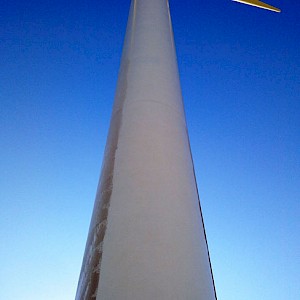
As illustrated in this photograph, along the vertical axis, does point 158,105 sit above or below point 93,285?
above

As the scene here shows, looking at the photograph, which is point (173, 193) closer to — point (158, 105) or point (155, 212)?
point (155, 212)

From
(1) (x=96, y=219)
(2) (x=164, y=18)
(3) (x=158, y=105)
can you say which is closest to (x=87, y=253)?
(1) (x=96, y=219)

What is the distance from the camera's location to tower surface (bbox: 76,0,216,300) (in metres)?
2.58

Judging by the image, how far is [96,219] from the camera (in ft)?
10.9

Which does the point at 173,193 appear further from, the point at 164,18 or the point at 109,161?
the point at 164,18

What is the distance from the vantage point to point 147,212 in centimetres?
298

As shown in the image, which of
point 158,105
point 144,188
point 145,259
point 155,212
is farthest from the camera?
point 158,105

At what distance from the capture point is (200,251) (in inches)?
118

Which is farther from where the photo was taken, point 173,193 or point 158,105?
point 158,105

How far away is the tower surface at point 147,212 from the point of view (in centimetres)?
258

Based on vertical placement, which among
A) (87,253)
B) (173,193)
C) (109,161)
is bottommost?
(87,253)

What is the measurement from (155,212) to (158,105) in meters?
1.72

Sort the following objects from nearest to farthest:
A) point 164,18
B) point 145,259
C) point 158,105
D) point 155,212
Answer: point 145,259
point 155,212
point 158,105
point 164,18

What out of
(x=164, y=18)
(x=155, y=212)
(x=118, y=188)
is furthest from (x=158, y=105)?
(x=164, y=18)
